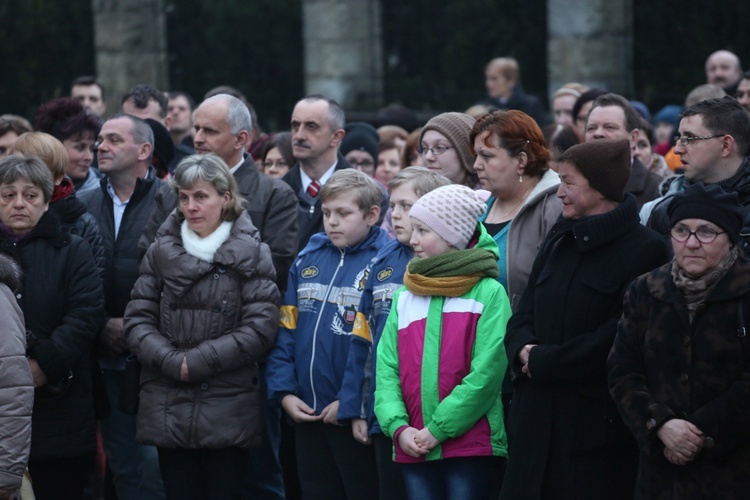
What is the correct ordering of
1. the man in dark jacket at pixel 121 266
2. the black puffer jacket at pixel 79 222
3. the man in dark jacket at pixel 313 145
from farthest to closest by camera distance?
the man in dark jacket at pixel 313 145
the man in dark jacket at pixel 121 266
the black puffer jacket at pixel 79 222

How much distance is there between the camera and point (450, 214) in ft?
18.0

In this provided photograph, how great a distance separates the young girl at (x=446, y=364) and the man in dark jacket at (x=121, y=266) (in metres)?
1.79

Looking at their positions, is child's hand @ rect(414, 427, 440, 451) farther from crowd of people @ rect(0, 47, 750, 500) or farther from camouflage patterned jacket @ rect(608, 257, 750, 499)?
camouflage patterned jacket @ rect(608, 257, 750, 499)

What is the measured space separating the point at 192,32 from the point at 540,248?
37.1 feet

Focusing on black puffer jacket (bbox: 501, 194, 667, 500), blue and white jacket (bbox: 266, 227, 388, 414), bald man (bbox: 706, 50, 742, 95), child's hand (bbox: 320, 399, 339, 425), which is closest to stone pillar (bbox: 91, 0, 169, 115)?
bald man (bbox: 706, 50, 742, 95)

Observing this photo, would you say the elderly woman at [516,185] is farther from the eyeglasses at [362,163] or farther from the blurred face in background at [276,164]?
the eyeglasses at [362,163]

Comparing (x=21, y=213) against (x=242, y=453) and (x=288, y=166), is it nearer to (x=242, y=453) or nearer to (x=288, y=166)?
(x=242, y=453)

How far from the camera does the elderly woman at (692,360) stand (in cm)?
457

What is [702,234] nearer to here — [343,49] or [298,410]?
[298,410]

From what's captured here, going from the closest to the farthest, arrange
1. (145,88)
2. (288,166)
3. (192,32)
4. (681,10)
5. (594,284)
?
1. (594,284)
2. (288,166)
3. (145,88)
4. (681,10)
5. (192,32)

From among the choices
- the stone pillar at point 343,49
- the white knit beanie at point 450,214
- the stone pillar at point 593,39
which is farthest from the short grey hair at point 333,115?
the stone pillar at point 343,49

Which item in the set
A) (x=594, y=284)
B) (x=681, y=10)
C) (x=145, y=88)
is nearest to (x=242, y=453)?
(x=594, y=284)

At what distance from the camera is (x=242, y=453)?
6.12 metres

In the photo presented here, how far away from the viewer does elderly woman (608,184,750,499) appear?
4.57m
